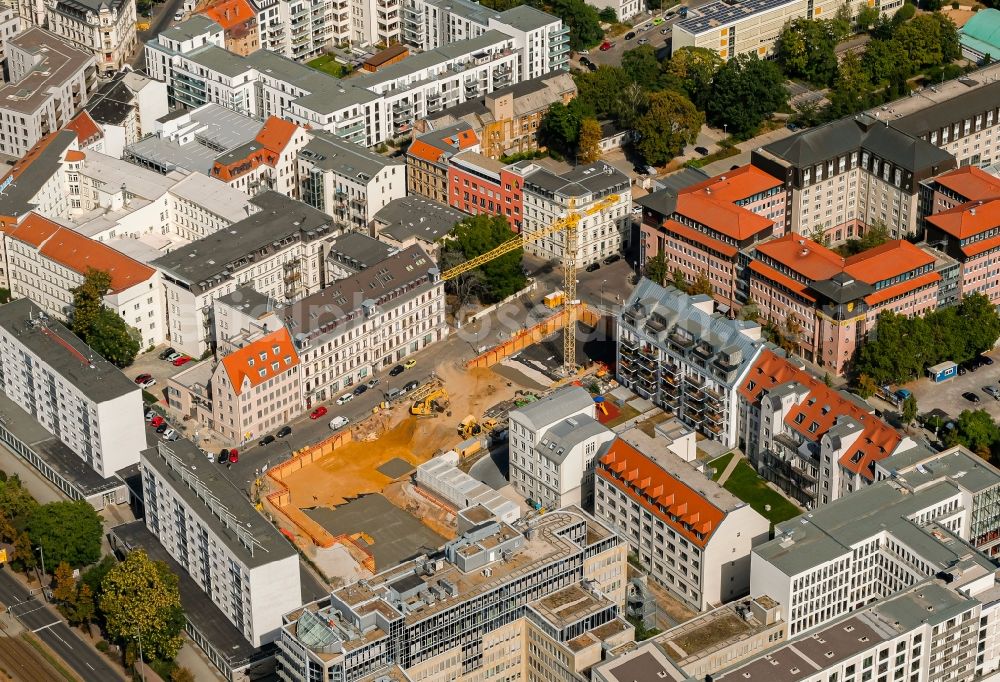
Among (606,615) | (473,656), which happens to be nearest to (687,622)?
(606,615)

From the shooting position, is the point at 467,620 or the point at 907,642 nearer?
the point at 907,642

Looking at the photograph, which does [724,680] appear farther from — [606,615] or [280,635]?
[280,635]

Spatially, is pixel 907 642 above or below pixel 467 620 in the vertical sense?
below
